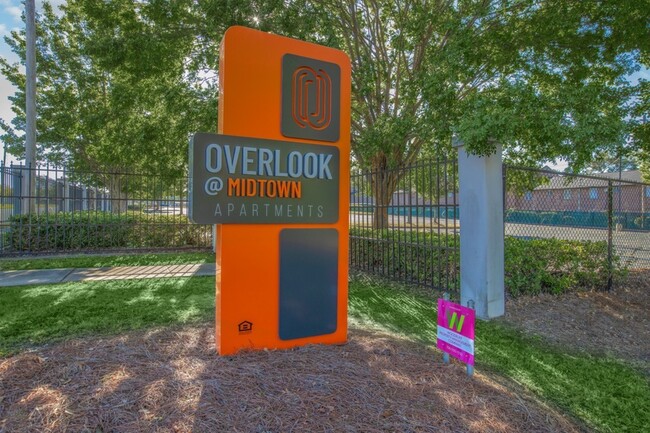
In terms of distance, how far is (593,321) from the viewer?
523 cm

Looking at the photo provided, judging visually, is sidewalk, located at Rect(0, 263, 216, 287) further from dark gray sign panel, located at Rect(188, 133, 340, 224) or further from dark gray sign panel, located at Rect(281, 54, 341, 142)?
dark gray sign panel, located at Rect(281, 54, 341, 142)

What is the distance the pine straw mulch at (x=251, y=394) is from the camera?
226 cm

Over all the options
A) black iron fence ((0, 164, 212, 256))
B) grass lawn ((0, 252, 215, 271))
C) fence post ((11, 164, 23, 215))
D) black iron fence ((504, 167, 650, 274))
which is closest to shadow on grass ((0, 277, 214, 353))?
grass lawn ((0, 252, 215, 271))

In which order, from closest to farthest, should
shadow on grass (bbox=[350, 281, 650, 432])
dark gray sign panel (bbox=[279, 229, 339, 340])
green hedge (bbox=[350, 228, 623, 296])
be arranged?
shadow on grass (bbox=[350, 281, 650, 432]), dark gray sign panel (bbox=[279, 229, 339, 340]), green hedge (bbox=[350, 228, 623, 296])

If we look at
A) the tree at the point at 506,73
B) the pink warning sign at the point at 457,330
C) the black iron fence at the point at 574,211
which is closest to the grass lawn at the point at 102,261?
the tree at the point at 506,73

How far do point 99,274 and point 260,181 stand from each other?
19.8ft

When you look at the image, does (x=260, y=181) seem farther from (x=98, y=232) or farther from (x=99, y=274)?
(x=98, y=232)

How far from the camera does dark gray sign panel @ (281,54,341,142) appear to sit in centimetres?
365

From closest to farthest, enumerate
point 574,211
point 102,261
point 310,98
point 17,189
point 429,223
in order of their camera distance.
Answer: point 310,98
point 429,223
point 574,211
point 102,261
point 17,189

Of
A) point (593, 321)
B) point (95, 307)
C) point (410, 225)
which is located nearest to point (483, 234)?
point (410, 225)

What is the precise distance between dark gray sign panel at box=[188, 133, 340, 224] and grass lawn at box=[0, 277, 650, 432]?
198cm

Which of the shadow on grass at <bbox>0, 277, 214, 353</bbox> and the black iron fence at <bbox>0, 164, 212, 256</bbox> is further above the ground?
the black iron fence at <bbox>0, 164, 212, 256</bbox>

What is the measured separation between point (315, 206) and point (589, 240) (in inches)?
236

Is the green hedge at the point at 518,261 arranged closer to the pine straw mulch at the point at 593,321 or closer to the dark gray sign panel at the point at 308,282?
the pine straw mulch at the point at 593,321
